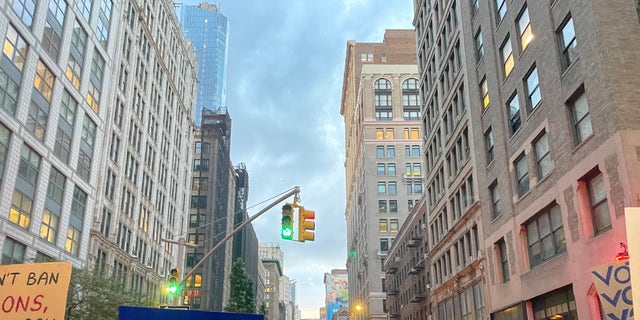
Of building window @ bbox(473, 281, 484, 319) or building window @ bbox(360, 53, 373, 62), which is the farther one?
building window @ bbox(360, 53, 373, 62)

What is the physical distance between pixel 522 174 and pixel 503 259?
19.5ft

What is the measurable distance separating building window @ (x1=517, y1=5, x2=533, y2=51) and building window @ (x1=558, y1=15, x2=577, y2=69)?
10.8 feet

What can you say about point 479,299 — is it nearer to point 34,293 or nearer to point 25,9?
point 34,293

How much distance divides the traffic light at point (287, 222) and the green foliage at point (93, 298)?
58.7ft

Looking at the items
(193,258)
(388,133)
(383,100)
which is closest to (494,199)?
(193,258)

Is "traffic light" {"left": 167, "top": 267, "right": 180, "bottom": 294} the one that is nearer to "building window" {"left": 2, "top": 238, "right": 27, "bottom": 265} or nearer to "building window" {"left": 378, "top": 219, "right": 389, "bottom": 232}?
"building window" {"left": 2, "top": 238, "right": 27, "bottom": 265}

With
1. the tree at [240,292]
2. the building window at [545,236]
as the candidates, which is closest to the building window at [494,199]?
the building window at [545,236]

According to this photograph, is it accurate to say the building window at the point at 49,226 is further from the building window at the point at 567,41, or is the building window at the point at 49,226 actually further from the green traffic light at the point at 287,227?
the building window at the point at 567,41

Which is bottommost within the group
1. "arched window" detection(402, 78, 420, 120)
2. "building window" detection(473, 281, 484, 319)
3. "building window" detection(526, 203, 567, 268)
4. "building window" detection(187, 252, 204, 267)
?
"building window" detection(473, 281, 484, 319)

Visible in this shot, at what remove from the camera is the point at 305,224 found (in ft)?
61.0

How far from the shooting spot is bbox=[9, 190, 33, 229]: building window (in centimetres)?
3656

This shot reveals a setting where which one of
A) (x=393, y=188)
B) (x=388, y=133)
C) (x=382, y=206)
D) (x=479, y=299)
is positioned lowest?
(x=479, y=299)

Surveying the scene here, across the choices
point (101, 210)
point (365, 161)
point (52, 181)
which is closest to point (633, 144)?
point (52, 181)

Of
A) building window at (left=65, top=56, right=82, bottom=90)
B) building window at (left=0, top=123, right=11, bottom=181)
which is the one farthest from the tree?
building window at (left=0, top=123, right=11, bottom=181)
